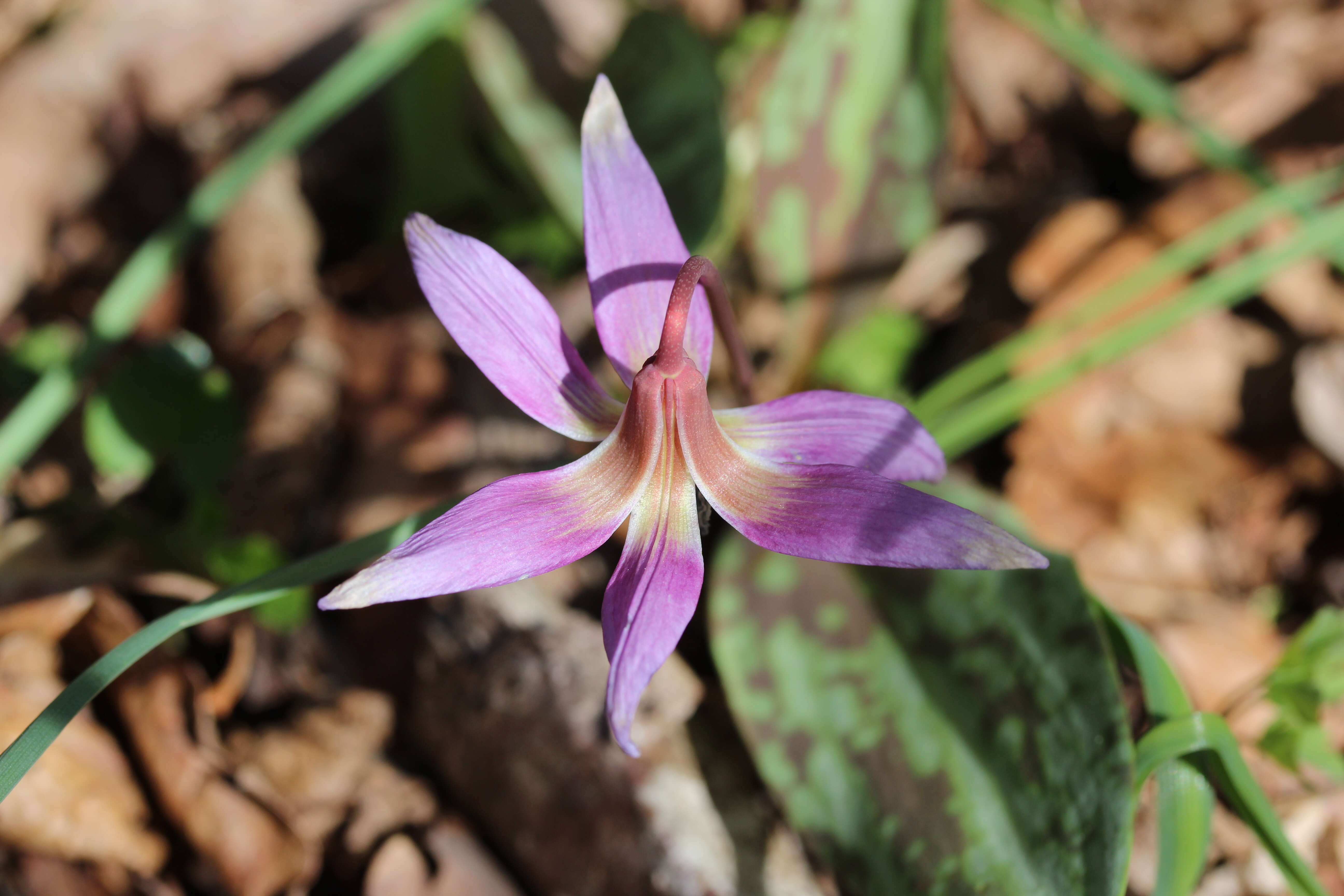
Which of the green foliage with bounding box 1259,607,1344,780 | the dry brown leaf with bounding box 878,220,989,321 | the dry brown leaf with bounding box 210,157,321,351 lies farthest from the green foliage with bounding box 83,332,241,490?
the green foliage with bounding box 1259,607,1344,780

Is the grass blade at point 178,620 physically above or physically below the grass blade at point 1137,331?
above

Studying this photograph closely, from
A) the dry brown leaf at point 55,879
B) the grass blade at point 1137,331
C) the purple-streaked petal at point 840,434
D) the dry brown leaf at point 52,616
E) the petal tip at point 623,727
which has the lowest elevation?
the grass blade at point 1137,331

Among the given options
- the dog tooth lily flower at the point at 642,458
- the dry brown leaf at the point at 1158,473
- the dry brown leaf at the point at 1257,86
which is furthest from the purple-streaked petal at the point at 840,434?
the dry brown leaf at the point at 1257,86

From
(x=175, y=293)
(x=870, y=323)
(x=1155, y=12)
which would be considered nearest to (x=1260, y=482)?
(x=870, y=323)

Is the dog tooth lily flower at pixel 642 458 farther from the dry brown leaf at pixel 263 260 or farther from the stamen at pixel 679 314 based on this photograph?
the dry brown leaf at pixel 263 260

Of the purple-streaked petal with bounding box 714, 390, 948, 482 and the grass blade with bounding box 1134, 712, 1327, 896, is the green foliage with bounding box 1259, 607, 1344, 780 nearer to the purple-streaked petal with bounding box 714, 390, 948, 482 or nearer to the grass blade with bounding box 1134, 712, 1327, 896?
the grass blade with bounding box 1134, 712, 1327, 896

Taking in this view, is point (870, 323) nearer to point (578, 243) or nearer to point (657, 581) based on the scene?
point (578, 243)

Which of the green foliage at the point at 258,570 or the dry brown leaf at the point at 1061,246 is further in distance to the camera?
the dry brown leaf at the point at 1061,246
